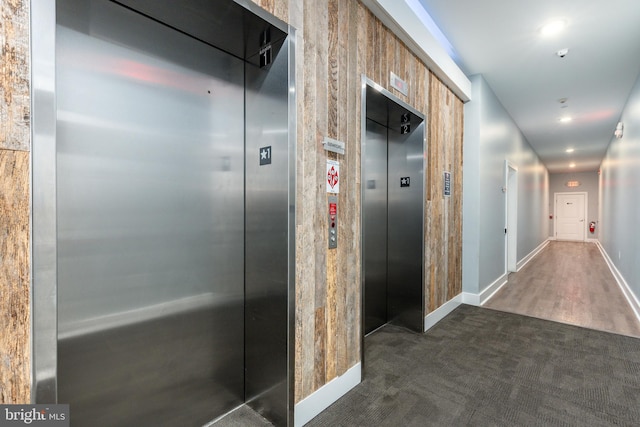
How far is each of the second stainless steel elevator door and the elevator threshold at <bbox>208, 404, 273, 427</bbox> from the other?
59.3 inches

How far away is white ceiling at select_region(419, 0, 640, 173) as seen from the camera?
9.26 ft

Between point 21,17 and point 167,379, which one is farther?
point 167,379

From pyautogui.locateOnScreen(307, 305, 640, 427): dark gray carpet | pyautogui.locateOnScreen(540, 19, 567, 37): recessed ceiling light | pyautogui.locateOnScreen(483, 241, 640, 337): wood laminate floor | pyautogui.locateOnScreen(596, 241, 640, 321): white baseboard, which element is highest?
pyautogui.locateOnScreen(540, 19, 567, 37): recessed ceiling light

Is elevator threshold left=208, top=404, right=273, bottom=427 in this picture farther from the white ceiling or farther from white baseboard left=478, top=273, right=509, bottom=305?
the white ceiling

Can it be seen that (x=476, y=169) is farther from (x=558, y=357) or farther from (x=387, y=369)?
(x=387, y=369)

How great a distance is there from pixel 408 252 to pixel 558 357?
61.2 inches

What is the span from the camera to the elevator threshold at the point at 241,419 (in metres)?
1.81

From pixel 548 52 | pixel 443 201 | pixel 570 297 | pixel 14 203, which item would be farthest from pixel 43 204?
pixel 570 297

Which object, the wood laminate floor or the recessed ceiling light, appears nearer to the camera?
the recessed ceiling light

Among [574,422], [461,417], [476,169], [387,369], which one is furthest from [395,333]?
[476,169]

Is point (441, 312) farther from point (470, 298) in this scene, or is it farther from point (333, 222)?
point (333, 222)

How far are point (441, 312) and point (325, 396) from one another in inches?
85.3

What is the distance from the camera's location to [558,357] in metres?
2.69

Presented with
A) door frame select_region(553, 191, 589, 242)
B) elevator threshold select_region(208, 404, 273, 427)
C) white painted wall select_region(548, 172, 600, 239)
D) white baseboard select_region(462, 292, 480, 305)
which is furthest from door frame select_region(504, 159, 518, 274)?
door frame select_region(553, 191, 589, 242)
